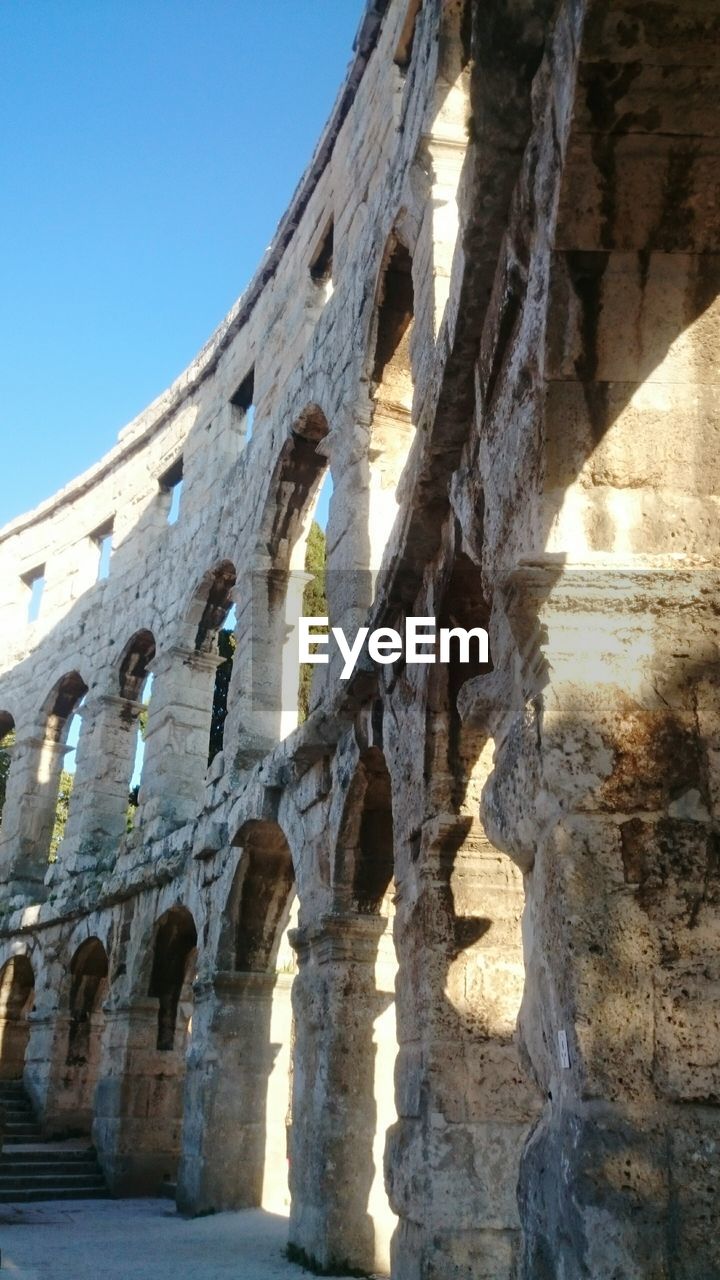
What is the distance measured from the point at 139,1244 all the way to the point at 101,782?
6.46 meters

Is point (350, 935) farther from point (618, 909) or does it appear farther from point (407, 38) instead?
point (407, 38)

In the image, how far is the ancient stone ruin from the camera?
257cm

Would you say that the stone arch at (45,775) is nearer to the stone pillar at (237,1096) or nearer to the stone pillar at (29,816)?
the stone pillar at (29,816)

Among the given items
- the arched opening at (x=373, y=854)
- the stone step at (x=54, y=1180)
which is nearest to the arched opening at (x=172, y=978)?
the stone step at (x=54, y=1180)

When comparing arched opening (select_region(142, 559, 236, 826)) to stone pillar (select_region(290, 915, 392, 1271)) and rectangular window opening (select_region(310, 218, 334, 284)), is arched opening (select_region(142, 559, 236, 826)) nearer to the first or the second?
rectangular window opening (select_region(310, 218, 334, 284))

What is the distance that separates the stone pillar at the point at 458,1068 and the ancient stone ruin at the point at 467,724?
2 centimetres

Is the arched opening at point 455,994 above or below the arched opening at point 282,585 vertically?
below

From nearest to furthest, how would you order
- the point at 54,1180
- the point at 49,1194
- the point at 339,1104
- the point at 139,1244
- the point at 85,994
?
the point at 339,1104, the point at 139,1244, the point at 49,1194, the point at 54,1180, the point at 85,994

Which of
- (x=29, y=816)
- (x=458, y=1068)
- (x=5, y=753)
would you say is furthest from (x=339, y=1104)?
(x=5, y=753)

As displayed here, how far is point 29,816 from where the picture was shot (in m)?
14.4

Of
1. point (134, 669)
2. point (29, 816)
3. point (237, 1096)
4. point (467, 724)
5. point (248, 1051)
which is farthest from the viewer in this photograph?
point (29, 816)

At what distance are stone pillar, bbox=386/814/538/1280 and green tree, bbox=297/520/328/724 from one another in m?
7.14

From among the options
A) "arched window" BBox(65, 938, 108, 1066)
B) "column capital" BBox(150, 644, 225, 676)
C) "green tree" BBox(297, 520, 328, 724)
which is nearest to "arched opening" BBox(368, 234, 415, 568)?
"green tree" BBox(297, 520, 328, 724)

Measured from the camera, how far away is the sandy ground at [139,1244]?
6289 mm
